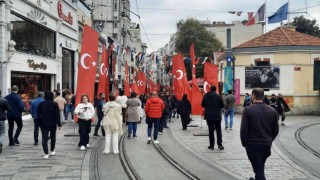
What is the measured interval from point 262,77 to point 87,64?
1944 centimetres

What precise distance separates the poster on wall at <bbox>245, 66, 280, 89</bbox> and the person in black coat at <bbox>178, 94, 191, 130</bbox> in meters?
13.4

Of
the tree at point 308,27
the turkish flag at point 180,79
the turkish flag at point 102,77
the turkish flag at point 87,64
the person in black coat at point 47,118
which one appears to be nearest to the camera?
the person in black coat at point 47,118

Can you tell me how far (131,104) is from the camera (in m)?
14.4

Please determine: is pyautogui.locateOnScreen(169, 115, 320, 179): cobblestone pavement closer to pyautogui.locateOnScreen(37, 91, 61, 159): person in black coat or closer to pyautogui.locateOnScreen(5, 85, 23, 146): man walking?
pyautogui.locateOnScreen(37, 91, 61, 159): person in black coat

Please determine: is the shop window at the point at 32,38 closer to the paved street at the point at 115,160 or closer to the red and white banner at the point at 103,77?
the red and white banner at the point at 103,77

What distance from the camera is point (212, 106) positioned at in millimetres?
12195

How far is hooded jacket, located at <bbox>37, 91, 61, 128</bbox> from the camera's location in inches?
409

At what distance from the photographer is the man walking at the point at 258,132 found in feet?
20.9

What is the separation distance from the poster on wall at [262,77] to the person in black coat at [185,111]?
13434 millimetres

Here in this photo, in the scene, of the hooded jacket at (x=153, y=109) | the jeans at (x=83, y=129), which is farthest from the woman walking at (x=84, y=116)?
the hooded jacket at (x=153, y=109)

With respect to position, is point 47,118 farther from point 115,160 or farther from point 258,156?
point 258,156

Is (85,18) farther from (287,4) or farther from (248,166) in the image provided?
(248,166)

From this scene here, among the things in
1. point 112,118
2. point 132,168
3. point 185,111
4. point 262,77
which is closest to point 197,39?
point 262,77

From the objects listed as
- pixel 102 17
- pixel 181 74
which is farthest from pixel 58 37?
pixel 102 17
